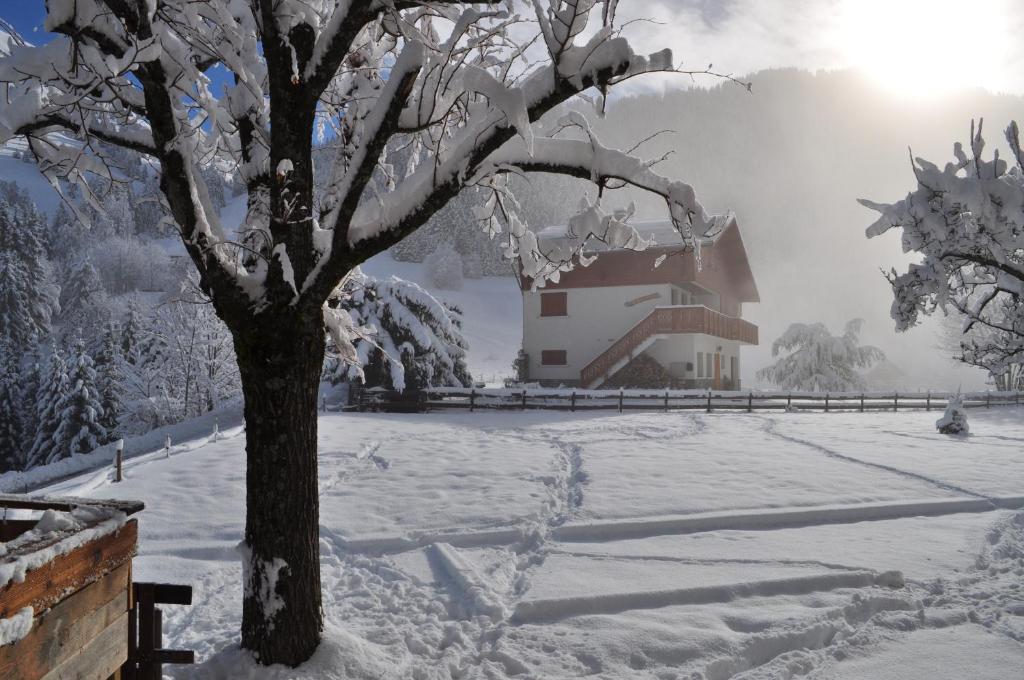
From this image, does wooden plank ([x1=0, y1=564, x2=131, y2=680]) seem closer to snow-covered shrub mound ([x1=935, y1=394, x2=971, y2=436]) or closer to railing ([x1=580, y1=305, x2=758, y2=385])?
snow-covered shrub mound ([x1=935, y1=394, x2=971, y2=436])

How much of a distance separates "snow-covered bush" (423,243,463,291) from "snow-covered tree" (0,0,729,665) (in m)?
70.9

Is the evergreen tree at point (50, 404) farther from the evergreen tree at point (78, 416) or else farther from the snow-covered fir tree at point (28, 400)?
the snow-covered fir tree at point (28, 400)

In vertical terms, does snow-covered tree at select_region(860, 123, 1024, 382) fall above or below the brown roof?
below

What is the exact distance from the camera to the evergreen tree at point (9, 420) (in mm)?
35969

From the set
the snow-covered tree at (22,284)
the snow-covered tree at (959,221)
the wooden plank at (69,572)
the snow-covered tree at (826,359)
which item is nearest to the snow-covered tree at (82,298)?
the snow-covered tree at (22,284)

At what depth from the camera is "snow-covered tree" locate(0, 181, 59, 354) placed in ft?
140

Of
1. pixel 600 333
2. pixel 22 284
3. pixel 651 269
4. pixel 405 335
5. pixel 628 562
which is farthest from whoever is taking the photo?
pixel 22 284

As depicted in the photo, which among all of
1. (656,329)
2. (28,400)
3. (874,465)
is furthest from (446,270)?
(874,465)

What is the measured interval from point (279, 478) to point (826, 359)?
39397 millimetres

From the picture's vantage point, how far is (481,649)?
4590 millimetres

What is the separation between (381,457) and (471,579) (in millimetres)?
7191

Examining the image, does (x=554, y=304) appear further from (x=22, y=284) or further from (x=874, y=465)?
(x=22, y=284)

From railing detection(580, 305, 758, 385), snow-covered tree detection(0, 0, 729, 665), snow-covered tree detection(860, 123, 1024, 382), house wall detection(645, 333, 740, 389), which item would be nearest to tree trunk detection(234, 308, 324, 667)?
snow-covered tree detection(0, 0, 729, 665)

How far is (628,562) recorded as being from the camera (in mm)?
6406
